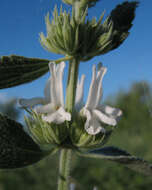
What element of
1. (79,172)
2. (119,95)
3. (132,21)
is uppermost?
(132,21)

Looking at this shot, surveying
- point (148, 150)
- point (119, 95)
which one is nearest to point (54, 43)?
point (148, 150)

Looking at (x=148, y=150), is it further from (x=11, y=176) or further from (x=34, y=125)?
(x=34, y=125)

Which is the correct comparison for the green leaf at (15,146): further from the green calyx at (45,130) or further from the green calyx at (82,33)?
the green calyx at (82,33)

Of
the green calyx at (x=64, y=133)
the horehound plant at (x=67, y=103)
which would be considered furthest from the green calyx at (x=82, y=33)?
the green calyx at (x=64, y=133)

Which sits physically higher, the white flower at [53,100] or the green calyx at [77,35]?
the green calyx at [77,35]

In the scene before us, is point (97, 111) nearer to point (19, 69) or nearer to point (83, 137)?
point (83, 137)

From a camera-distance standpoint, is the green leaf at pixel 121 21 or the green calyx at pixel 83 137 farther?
the green leaf at pixel 121 21

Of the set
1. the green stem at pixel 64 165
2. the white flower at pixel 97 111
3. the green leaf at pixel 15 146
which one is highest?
the white flower at pixel 97 111
